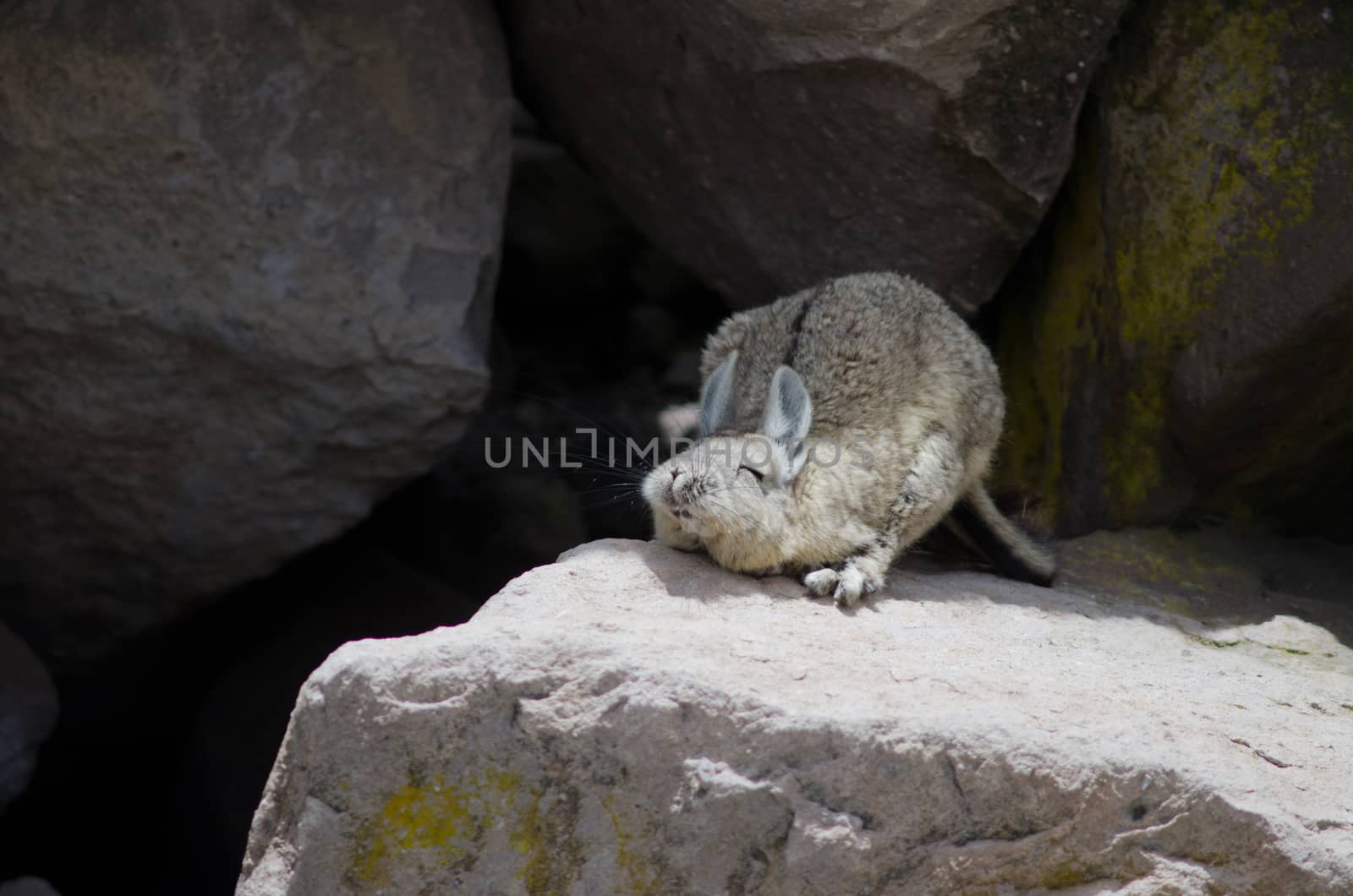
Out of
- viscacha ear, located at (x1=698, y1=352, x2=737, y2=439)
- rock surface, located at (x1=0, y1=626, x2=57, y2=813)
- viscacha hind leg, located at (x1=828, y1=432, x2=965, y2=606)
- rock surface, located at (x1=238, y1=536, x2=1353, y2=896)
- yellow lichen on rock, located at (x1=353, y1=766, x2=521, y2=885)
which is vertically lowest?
rock surface, located at (x1=0, y1=626, x2=57, y2=813)

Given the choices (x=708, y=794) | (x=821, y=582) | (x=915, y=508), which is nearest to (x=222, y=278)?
(x=821, y=582)

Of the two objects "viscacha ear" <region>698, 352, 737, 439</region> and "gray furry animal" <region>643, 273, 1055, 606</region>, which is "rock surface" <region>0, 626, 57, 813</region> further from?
"viscacha ear" <region>698, 352, 737, 439</region>

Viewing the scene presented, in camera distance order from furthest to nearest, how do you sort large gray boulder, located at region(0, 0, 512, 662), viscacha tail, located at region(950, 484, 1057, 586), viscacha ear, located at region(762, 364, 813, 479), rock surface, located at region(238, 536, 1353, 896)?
large gray boulder, located at region(0, 0, 512, 662)
viscacha tail, located at region(950, 484, 1057, 586)
viscacha ear, located at region(762, 364, 813, 479)
rock surface, located at region(238, 536, 1353, 896)

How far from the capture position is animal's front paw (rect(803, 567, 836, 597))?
416 cm

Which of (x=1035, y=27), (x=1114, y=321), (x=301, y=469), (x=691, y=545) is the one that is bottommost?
(x=301, y=469)

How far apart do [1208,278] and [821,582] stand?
2.15 m

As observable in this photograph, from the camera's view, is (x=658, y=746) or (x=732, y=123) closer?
(x=658, y=746)

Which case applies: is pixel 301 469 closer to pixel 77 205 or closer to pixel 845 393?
pixel 77 205

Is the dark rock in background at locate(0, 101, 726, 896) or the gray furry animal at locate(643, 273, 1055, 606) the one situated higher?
the gray furry animal at locate(643, 273, 1055, 606)

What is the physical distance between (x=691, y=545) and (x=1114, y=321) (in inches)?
89.9

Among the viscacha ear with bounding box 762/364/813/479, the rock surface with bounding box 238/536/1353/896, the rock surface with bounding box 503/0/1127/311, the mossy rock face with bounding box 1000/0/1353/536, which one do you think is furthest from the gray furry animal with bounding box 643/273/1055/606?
the rock surface with bounding box 238/536/1353/896

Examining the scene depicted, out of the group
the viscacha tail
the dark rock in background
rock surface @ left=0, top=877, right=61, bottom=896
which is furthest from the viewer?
the dark rock in background

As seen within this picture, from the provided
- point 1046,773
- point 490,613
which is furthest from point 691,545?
point 1046,773

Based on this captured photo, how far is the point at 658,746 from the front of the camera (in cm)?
305
